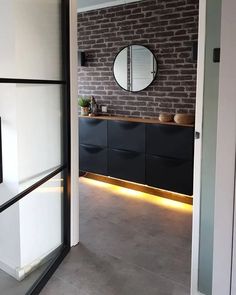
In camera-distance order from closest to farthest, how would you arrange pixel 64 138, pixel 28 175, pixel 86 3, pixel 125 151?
pixel 28 175, pixel 64 138, pixel 125 151, pixel 86 3

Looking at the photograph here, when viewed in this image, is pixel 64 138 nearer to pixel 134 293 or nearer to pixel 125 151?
pixel 134 293

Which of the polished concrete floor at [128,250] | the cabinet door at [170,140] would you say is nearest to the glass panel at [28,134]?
the polished concrete floor at [128,250]

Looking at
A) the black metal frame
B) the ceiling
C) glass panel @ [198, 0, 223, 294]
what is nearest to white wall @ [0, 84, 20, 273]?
the black metal frame

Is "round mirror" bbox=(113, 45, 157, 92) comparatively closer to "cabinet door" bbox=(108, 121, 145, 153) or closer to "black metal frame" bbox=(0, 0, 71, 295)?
"cabinet door" bbox=(108, 121, 145, 153)

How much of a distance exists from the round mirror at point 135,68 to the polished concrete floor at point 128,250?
156cm

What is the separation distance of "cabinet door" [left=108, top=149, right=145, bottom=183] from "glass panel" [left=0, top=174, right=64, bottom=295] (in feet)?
5.48

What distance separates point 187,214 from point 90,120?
6.31 ft

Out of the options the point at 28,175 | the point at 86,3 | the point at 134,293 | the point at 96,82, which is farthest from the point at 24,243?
the point at 86,3

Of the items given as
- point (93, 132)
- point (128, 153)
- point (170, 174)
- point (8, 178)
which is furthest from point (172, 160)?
point (8, 178)

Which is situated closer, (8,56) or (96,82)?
(8,56)

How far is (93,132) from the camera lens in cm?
462

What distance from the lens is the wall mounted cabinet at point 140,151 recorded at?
3787 mm

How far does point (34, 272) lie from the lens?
7.68 feet

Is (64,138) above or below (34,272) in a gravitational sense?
above
